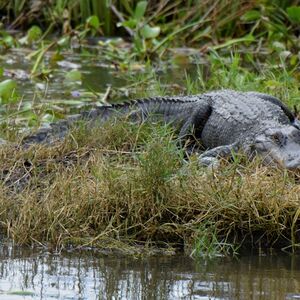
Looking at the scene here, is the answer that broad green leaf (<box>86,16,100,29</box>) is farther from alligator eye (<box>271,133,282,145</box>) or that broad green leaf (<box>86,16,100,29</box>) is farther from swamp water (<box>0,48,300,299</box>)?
swamp water (<box>0,48,300,299</box>)

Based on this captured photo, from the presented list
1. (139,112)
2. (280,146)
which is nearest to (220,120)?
(139,112)

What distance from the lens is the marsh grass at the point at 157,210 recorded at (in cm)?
468

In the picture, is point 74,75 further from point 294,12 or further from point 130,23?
point 294,12

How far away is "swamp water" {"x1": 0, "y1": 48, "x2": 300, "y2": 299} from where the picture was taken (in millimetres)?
3982

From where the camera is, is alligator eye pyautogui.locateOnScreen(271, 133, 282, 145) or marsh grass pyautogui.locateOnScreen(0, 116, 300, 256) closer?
marsh grass pyautogui.locateOnScreen(0, 116, 300, 256)

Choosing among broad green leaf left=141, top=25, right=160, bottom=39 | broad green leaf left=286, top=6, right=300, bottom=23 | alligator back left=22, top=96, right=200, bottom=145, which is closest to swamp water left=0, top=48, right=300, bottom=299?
alligator back left=22, top=96, right=200, bottom=145

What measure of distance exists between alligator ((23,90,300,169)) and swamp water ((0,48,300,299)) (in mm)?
1433

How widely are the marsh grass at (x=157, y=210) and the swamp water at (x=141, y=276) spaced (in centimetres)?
12

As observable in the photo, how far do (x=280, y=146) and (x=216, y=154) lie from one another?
40 centimetres

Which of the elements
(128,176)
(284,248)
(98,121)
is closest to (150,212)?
(128,176)

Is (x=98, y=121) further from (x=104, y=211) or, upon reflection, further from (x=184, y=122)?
Result: (x=104, y=211)

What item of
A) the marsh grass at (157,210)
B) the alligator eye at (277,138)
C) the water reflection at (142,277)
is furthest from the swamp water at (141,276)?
the alligator eye at (277,138)

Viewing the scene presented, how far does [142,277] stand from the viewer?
13.9 feet

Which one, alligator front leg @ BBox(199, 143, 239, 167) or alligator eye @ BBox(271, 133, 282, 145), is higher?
alligator eye @ BBox(271, 133, 282, 145)
